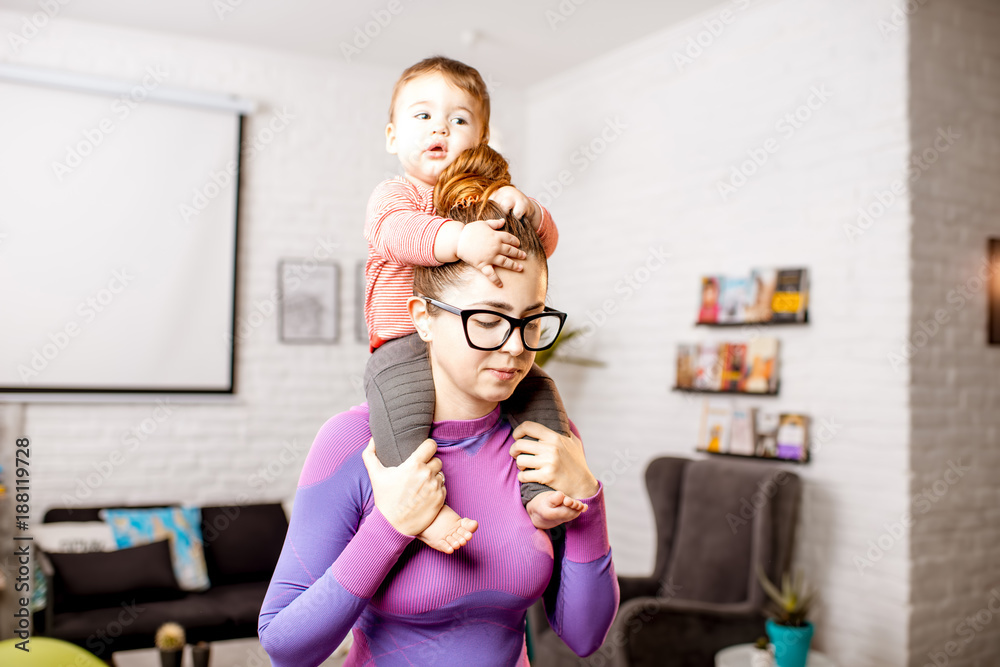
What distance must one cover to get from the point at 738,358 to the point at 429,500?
3157 mm

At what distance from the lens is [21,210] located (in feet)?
13.8

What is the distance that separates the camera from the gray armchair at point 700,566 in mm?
3059

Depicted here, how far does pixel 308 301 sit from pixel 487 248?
4.09m

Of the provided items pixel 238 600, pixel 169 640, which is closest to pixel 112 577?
pixel 238 600

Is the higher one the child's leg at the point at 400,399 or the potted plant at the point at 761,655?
the child's leg at the point at 400,399

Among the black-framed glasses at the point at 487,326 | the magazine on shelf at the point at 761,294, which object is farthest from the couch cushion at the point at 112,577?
the black-framed glasses at the point at 487,326

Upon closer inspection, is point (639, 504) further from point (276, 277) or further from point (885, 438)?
point (276, 277)

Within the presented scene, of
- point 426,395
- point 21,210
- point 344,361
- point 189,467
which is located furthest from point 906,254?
point 21,210

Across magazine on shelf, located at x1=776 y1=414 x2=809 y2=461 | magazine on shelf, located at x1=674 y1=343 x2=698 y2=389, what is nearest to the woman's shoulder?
magazine on shelf, located at x1=776 y1=414 x2=809 y2=461

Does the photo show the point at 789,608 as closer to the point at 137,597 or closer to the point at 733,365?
the point at 733,365

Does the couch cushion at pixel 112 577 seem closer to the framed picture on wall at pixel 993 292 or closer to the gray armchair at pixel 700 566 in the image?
the gray armchair at pixel 700 566

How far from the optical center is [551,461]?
1.08 meters

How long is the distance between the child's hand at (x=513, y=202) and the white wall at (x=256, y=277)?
3.93 meters

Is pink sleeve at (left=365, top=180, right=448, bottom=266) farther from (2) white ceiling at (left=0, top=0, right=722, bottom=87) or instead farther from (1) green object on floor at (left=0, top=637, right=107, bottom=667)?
(2) white ceiling at (left=0, top=0, right=722, bottom=87)
